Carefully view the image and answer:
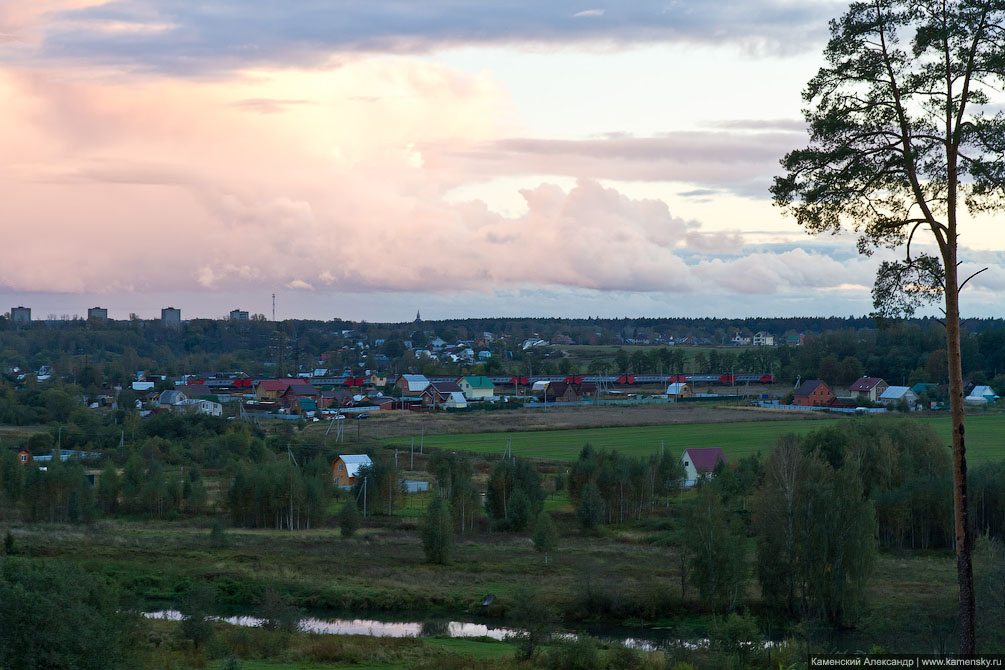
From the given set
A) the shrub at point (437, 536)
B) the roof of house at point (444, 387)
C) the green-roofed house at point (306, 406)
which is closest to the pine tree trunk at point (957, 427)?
the shrub at point (437, 536)

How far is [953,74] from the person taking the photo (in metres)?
13.8

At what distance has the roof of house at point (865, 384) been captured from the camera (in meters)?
122

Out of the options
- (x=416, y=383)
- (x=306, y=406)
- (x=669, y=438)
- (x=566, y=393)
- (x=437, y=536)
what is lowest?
(x=437, y=536)

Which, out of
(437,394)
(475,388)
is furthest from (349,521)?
(475,388)

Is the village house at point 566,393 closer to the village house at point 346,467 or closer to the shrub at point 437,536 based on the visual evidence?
the village house at point 346,467

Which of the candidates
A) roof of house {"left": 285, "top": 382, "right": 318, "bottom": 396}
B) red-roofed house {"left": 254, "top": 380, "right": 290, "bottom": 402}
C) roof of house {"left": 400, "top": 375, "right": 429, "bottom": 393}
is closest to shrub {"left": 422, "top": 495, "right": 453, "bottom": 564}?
→ roof of house {"left": 285, "top": 382, "right": 318, "bottom": 396}

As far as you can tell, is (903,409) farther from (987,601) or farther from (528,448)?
(987,601)

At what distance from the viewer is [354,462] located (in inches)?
2467

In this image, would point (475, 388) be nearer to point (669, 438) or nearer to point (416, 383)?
point (416, 383)

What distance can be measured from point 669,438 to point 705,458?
23064 mm

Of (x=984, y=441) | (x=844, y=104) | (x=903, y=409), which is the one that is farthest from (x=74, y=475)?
(x=903, y=409)

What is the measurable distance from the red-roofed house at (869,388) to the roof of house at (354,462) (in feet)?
261

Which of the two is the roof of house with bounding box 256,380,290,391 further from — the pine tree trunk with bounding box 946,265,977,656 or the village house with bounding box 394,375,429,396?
the pine tree trunk with bounding box 946,265,977,656

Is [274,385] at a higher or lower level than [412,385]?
higher
